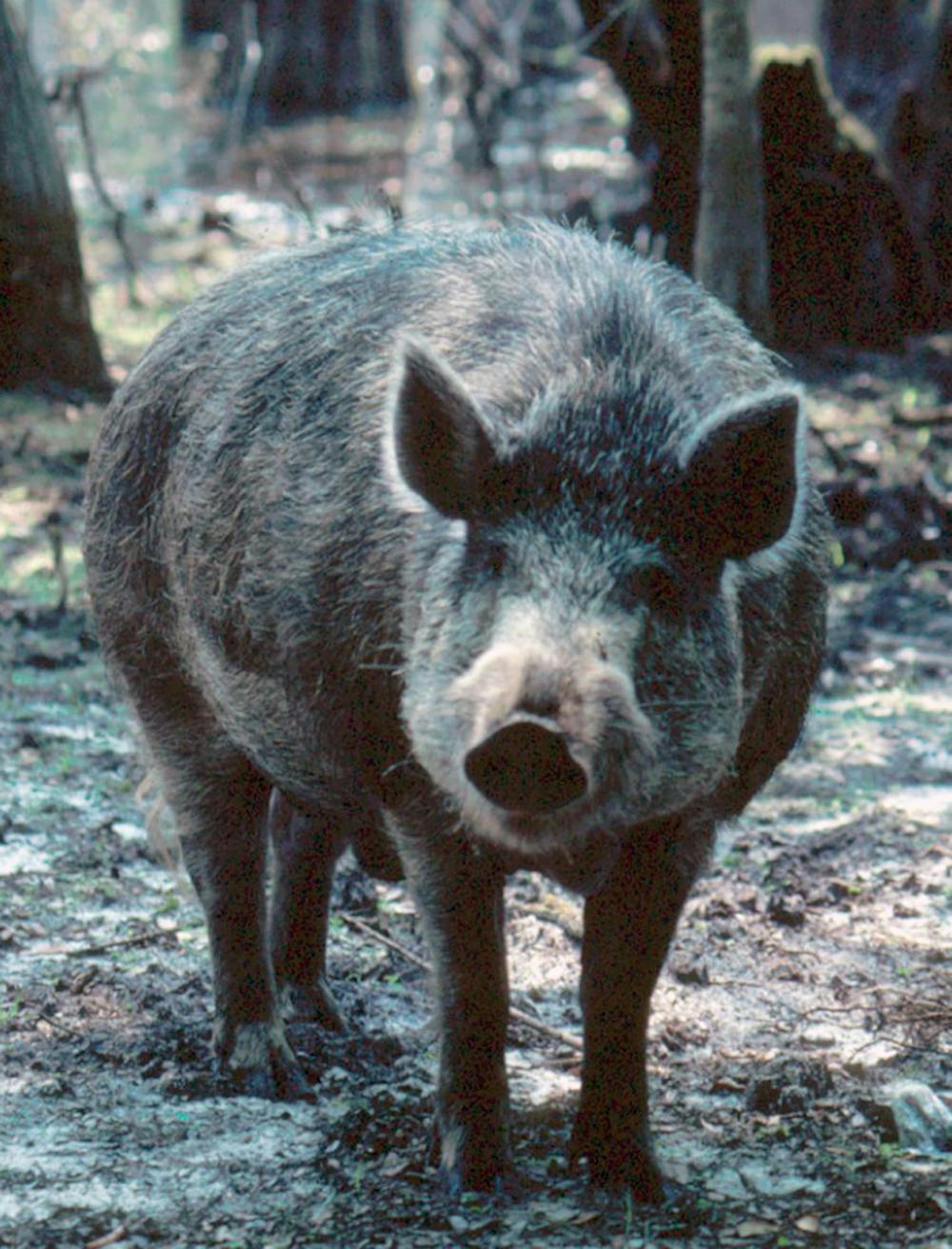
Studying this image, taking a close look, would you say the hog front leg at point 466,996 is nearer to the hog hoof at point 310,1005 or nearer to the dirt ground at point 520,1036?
the dirt ground at point 520,1036

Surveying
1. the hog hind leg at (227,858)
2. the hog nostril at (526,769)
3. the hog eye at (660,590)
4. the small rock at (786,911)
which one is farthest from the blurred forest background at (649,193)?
the hog nostril at (526,769)

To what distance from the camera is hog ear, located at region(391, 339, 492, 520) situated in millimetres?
3354

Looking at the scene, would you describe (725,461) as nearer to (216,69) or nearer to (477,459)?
(477,459)

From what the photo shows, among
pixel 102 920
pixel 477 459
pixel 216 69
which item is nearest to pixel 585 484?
pixel 477 459

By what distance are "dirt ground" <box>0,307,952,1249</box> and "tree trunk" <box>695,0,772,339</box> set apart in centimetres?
221

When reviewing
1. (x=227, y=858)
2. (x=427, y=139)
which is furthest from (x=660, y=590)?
(x=427, y=139)

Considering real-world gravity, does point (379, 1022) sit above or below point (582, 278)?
below

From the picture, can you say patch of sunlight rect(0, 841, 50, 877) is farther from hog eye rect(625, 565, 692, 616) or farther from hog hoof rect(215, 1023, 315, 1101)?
hog eye rect(625, 565, 692, 616)

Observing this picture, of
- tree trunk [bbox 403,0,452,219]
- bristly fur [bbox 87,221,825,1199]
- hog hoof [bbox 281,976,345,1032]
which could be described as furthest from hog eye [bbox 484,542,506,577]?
tree trunk [bbox 403,0,452,219]

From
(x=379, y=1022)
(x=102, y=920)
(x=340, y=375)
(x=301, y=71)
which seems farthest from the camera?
(x=301, y=71)

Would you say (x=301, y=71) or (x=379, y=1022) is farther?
(x=301, y=71)

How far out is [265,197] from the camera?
17.7 metres

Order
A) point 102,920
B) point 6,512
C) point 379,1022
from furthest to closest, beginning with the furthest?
point 6,512
point 102,920
point 379,1022

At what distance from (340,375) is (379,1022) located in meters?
1.59
